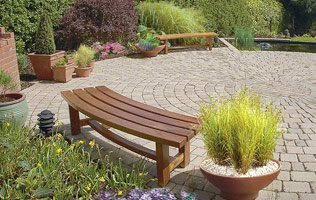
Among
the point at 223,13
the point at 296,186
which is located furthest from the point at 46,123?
the point at 223,13

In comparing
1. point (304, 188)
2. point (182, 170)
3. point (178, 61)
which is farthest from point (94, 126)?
point (178, 61)

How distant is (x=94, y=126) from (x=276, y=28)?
15.6 m

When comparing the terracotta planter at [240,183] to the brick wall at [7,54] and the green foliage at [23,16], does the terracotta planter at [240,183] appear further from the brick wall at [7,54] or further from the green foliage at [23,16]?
the green foliage at [23,16]

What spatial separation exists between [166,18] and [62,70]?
5.38 meters

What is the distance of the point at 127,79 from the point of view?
7516mm

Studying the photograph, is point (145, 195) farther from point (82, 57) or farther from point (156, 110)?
point (82, 57)

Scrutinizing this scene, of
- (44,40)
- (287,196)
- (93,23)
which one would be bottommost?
(287,196)

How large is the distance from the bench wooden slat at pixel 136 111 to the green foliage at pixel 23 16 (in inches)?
182

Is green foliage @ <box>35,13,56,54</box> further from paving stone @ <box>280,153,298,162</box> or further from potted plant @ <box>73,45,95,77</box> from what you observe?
paving stone @ <box>280,153,298,162</box>

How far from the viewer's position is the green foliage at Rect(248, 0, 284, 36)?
16.5 m

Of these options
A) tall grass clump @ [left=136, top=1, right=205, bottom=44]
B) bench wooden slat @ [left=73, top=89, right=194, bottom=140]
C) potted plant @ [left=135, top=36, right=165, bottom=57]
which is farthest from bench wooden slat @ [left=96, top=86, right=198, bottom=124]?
tall grass clump @ [left=136, top=1, right=205, bottom=44]

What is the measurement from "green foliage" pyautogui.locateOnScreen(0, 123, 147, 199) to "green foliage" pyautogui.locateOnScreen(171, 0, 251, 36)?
10.2 meters

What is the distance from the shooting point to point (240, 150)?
283 cm

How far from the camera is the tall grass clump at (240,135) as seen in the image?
9.27 feet
